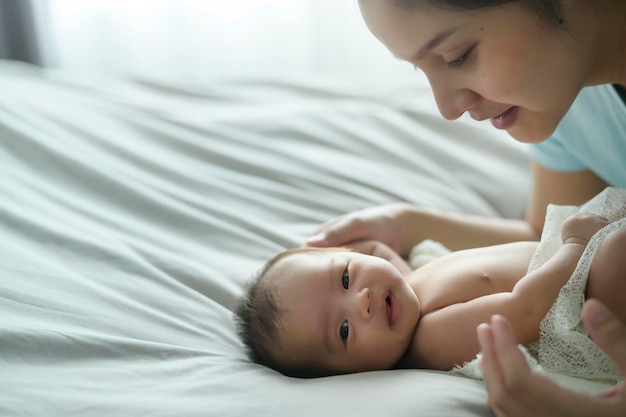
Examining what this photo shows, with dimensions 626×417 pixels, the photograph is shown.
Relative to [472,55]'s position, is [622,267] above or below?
below

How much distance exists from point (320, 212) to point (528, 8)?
726mm

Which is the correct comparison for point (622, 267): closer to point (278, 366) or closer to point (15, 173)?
point (278, 366)

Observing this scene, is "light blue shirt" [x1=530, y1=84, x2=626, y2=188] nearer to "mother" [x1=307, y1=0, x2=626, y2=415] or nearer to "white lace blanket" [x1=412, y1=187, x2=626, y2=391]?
"mother" [x1=307, y1=0, x2=626, y2=415]

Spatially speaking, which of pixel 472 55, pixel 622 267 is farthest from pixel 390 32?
pixel 622 267

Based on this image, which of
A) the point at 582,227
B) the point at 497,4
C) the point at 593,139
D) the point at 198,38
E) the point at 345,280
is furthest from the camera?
the point at 198,38

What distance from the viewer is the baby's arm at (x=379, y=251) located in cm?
140

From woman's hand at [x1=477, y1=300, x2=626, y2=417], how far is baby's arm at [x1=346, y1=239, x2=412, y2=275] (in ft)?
1.92

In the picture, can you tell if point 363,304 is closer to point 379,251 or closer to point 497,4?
point 379,251

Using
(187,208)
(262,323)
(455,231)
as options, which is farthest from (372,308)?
(187,208)

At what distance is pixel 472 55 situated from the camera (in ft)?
3.30

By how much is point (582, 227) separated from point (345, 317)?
0.38m

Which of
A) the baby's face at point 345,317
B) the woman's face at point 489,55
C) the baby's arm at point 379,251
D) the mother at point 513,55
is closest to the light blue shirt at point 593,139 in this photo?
the mother at point 513,55

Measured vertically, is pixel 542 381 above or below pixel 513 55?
below

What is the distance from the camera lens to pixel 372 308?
1179 millimetres
